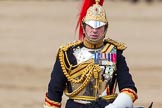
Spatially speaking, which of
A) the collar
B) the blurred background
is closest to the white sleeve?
the collar

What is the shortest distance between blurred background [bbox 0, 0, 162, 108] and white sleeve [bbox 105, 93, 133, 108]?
0.68m

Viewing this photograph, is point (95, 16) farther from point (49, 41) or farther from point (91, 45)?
point (49, 41)

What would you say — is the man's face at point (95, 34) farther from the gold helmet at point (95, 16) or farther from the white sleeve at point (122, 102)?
the white sleeve at point (122, 102)

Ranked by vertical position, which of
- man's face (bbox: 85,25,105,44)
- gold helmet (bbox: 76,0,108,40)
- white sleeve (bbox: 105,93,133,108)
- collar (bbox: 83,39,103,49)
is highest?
gold helmet (bbox: 76,0,108,40)

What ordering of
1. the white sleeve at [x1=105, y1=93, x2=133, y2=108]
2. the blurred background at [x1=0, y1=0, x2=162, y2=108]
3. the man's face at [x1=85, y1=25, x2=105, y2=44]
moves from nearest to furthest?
the white sleeve at [x1=105, y1=93, x2=133, y2=108]
the man's face at [x1=85, y1=25, x2=105, y2=44]
the blurred background at [x1=0, y1=0, x2=162, y2=108]

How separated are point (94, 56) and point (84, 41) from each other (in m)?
0.11

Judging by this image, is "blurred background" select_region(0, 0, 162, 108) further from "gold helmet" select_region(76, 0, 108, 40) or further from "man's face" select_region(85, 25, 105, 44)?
"man's face" select_region(85, 25, 105, 44)

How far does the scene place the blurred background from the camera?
11766 mm

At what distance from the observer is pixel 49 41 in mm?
17500

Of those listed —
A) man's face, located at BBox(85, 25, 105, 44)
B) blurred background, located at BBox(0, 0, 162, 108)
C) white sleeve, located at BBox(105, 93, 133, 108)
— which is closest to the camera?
white sleeve, located at BBox(105, 93, 133, 108)

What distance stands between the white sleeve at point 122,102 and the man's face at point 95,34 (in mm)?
333

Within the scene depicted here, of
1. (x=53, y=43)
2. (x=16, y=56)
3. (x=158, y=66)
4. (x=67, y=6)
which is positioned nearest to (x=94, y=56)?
(x=158, y=66)

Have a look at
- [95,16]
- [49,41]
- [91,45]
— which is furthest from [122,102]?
[49,41]

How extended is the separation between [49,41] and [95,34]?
12.4m
